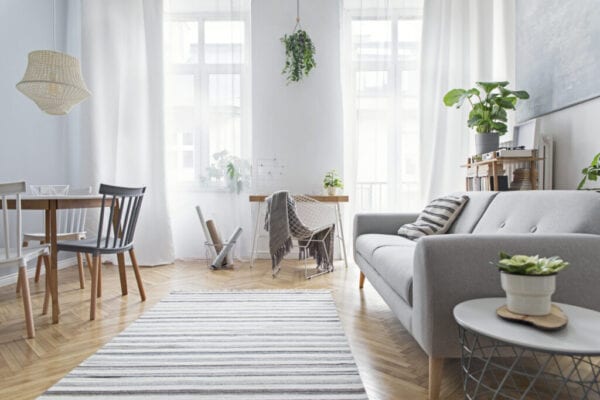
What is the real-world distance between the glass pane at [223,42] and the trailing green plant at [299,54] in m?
0.49

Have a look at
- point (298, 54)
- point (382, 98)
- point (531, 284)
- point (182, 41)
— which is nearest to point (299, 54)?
point (298, 54)

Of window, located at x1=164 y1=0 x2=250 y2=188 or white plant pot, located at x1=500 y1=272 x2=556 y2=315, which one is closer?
white plant pot, located at x1=500 y1=272 x2=556 y2=315

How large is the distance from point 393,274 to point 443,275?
0.45 m

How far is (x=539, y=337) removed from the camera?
870 millimetres

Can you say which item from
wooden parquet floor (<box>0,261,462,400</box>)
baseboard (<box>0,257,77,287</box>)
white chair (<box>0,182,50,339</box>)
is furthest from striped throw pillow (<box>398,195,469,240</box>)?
baseboard (<box>0,257,77,287</box>)

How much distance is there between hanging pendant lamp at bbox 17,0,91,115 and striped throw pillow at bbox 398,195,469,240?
2.51 meters

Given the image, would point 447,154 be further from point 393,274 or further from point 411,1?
point 393,274

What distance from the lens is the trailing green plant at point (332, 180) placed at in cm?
374

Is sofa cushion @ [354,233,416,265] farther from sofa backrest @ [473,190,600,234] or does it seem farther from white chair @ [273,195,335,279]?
white chair @ [273,195,335,279]

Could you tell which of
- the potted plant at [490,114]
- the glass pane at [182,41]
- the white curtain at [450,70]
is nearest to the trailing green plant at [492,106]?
the potted plant at [490,114]

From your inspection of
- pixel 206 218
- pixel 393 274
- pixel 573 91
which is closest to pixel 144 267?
pixel 206 218

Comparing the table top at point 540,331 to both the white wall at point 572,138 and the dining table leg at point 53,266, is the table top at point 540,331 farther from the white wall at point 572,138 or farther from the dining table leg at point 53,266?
the dining table leg at point 53,266

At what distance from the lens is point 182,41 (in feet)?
13.2

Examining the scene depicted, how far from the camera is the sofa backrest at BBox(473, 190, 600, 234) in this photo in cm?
138
